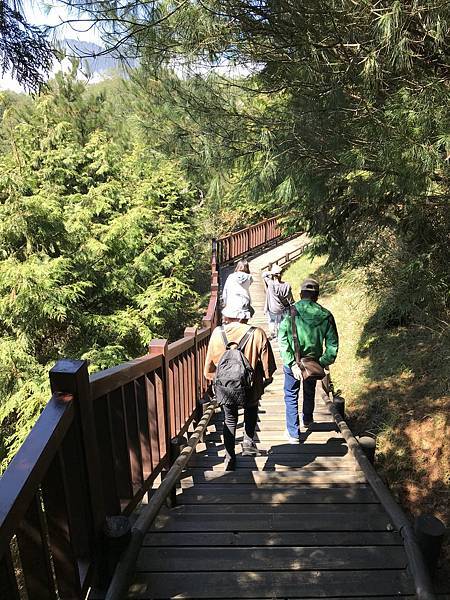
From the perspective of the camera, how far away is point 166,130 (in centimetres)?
448

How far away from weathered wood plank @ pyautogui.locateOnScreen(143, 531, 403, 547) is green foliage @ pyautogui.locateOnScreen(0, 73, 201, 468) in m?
3.47

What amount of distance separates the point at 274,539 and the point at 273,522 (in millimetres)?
162

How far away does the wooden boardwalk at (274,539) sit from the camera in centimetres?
222

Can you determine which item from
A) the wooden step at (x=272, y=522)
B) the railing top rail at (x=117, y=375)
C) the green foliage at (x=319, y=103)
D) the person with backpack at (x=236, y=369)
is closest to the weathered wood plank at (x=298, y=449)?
the person with backpack at (x=236, y=369)

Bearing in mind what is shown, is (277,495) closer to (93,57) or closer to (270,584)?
(270,584)

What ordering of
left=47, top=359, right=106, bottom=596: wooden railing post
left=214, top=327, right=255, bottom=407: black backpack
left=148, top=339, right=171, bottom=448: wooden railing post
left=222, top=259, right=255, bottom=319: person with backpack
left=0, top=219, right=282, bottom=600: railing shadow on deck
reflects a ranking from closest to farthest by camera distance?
left=0, top=219, right=282, bottom=600: railing shadow on deck → left=47, top=359, right=106, bottom=596: wooden railing post → left=148, top=339, right=171, bottom=448: wooden railing post → left=214, top=327, right=255, bottom=407: black backpack → left=222, top=259, right=255, bottom=319: person with backpack

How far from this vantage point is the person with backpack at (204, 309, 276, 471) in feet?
11.2

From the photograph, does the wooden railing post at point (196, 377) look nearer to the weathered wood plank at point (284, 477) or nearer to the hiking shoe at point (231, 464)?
the hiking shoe at point (231, 464)

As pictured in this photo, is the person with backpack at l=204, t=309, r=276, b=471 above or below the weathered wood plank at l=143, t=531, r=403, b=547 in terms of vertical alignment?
above

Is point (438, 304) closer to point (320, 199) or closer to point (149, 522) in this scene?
point (320, 199)

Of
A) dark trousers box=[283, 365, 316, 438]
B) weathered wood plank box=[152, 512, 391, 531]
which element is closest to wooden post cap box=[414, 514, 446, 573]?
weathered wood plank box=[152, 512, 391, 531]

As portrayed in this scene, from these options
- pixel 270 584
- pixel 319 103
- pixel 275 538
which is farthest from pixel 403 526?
pixel 319 103

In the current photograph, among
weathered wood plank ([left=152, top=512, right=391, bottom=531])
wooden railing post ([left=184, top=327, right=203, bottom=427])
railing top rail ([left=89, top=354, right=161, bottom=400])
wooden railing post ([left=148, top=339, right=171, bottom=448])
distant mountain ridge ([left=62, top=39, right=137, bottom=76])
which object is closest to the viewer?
railing top rail ([left=89, top=354, right=161, bottom=400])

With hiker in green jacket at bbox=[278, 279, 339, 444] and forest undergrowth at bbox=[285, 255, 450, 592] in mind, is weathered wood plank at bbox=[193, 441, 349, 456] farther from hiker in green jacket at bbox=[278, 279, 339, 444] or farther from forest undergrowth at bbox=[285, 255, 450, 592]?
forest undergrowth at bbox=[285, 255, 450, 592]
